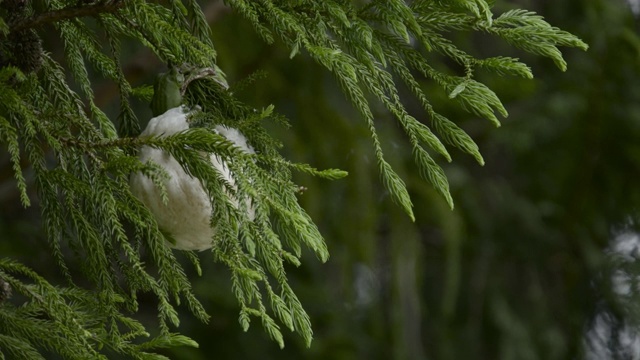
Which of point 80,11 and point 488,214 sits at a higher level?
point 80,11

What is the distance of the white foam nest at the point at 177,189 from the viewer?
42.7 inches

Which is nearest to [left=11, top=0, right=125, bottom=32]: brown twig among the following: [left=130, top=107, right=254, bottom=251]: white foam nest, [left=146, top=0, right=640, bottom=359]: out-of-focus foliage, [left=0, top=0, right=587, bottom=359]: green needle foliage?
[left=0, top=0, right=587, bottom=359]: green needle foliage

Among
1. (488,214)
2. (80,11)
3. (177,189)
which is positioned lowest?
(488,214)

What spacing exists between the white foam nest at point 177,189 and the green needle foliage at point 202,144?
0.02 metres

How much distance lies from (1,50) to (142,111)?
231 cm

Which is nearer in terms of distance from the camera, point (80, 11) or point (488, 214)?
point (80, 11)

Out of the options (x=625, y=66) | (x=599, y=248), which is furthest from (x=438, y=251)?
(x=625, y=66)

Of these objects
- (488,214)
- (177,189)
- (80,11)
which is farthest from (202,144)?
(488,214)

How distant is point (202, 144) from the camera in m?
1.02

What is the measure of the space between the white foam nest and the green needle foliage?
0.6 inches

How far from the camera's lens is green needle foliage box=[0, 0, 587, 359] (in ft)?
3.42

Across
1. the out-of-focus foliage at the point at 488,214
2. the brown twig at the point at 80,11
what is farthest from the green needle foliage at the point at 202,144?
the out-of-focus foliage at the point at 488,214

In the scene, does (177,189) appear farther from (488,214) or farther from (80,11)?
(488,214)

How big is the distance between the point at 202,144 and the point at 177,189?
90mm
